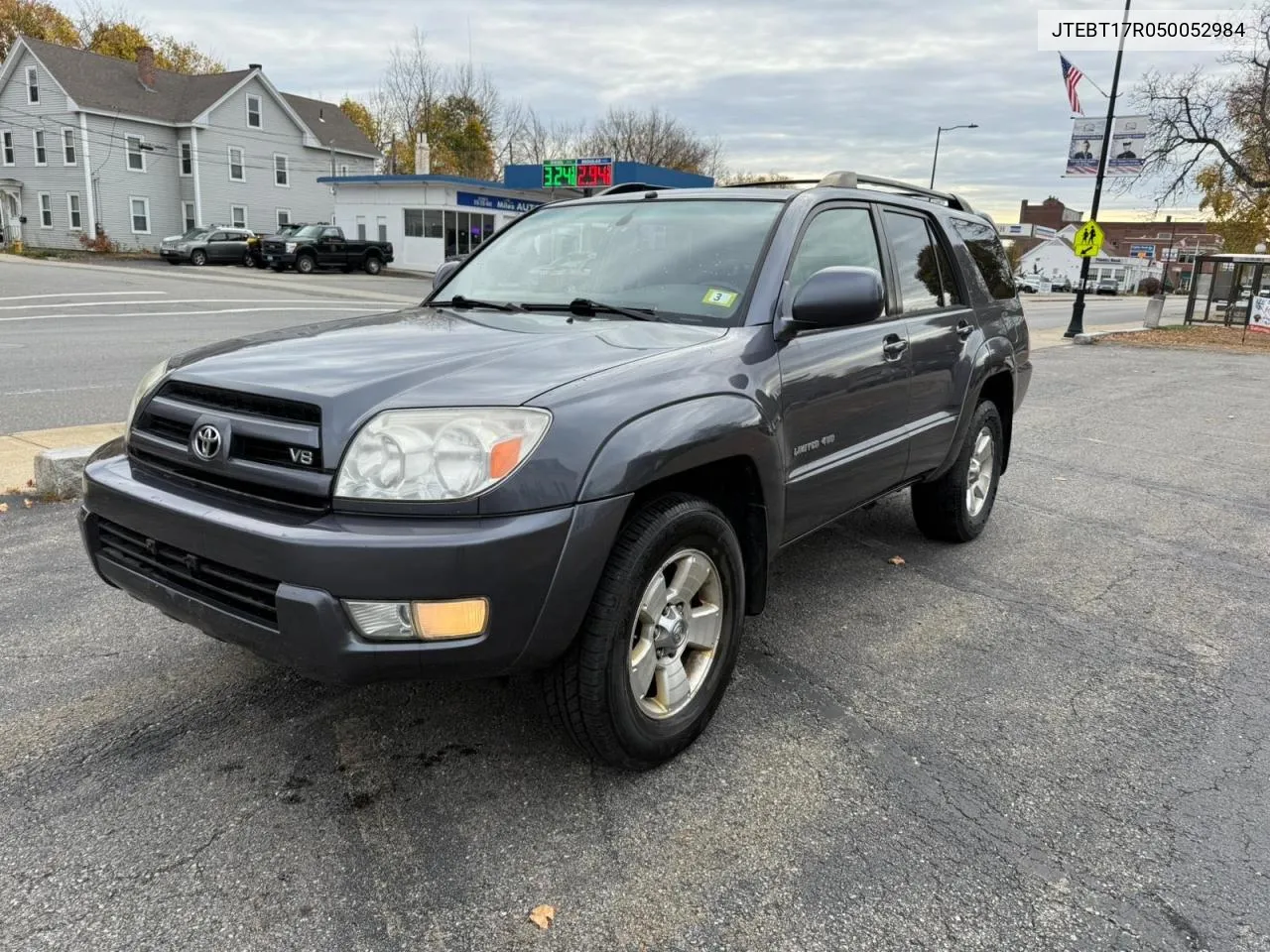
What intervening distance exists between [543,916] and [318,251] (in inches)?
1428

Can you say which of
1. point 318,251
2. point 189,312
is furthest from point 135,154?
point 189,312

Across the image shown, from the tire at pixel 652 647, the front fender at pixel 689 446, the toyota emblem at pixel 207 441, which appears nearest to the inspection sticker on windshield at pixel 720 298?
the front fender at pixel 689 446

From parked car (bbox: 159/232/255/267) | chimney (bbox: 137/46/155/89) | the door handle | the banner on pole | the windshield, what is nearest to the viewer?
the windshield

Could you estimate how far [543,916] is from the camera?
7.37 ft

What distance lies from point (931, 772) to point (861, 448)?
4.40 ft

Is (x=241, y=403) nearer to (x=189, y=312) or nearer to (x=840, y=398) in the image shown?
(x=840, y=398)

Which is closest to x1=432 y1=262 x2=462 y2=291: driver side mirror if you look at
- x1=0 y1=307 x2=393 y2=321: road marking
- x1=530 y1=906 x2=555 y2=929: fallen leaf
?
x1=530 y1=906 x2=555 y2=929: fallen leaf

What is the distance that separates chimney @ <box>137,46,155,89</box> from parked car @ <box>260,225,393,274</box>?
16.3 m

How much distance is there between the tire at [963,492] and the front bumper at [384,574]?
2934 millimetres

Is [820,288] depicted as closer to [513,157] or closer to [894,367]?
[894,367]

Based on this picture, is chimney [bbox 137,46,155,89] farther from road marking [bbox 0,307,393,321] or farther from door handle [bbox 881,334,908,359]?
door handle [bbox 881,334,908,359]

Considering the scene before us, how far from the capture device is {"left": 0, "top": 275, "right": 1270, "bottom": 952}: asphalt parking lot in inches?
89.0

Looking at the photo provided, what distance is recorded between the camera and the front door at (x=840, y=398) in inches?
131

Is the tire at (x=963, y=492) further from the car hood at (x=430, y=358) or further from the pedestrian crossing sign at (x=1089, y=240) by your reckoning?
the pedestrian crossing sign at (x=1089, y=240)
